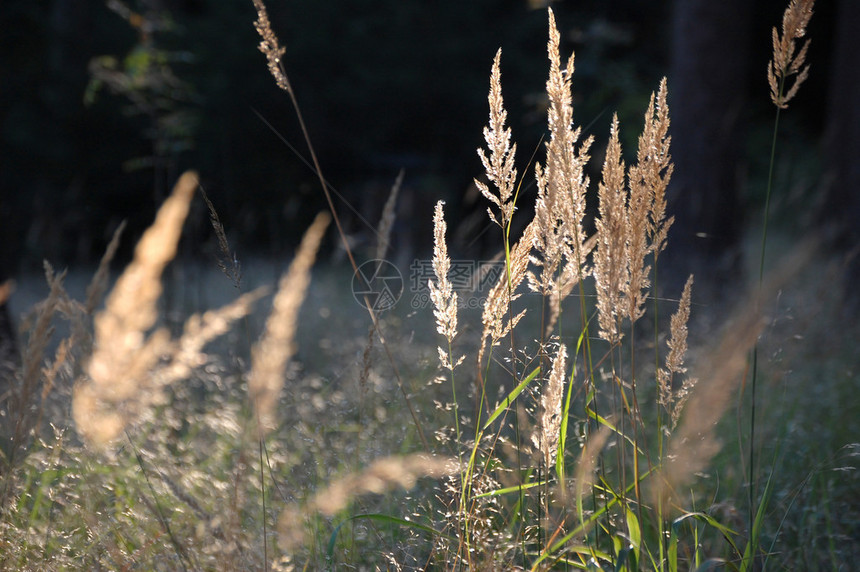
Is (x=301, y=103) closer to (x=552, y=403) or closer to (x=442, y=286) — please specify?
(x=442, y=286)

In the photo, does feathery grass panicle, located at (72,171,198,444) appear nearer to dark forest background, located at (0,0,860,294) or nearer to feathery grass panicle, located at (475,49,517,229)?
feathery grass panicle, located at (475,49,517,229)

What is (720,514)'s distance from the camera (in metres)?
2.38

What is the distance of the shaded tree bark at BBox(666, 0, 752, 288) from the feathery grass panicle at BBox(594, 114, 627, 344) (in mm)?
4179

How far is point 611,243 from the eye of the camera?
4.71 ft

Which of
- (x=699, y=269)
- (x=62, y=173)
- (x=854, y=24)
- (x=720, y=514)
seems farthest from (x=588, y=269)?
(x=62, y=173)

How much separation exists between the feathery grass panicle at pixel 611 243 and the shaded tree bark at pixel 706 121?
13.7ft

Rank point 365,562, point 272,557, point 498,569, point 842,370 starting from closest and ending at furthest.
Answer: point 498,569 → point 272,557 → point 365,562 → point 842,370

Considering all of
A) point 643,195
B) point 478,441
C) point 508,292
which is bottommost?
point 478,441

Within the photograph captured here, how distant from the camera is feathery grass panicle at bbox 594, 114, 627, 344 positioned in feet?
4.73

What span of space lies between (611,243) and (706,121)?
4640 millimetres

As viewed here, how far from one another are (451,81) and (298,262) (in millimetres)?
9890

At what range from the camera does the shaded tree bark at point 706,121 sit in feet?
18.1

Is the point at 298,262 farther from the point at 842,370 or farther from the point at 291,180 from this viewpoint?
the point at 291,180

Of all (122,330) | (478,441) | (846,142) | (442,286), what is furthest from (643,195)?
(846,142)
